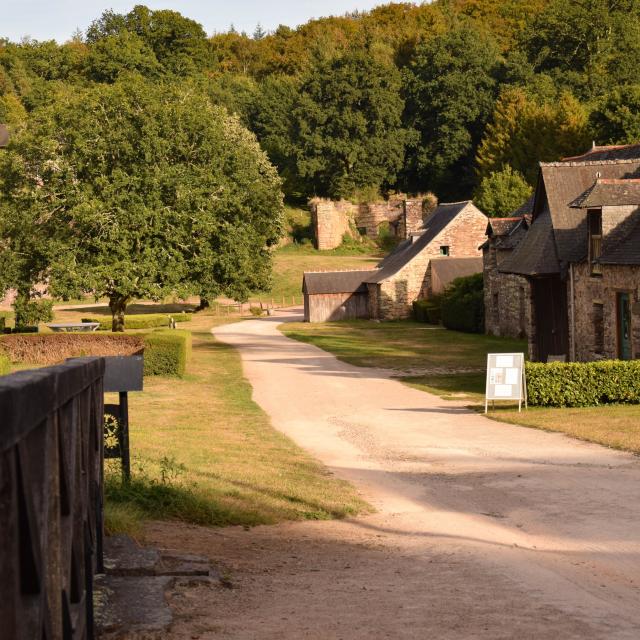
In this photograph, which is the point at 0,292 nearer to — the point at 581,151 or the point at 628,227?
the point at 628,227

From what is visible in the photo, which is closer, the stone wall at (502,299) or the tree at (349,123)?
the stone wall at (502,299)

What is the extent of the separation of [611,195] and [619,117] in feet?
135

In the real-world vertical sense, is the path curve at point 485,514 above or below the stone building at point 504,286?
below

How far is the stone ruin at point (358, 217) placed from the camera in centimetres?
9141

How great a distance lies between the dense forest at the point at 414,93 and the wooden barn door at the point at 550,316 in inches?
1558

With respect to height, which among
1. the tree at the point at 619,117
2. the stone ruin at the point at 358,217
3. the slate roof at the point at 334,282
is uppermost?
the tree at the point at 619,117

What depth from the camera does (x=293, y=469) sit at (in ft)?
50.3

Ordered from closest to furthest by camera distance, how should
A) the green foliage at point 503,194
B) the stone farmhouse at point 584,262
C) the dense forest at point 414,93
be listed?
the stone farmhouse at point 584,262 → the green foliage at point 503,194 → the dense forest at point 414,93

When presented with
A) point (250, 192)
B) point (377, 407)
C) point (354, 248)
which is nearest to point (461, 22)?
point (354, 248)

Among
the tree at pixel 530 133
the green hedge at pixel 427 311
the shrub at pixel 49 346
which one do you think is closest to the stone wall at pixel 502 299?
the green hedge at pixel 427 311

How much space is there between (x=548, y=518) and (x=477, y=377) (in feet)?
66.2

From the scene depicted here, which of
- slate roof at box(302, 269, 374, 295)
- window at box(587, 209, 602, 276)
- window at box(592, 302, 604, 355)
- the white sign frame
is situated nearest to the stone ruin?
slate roof at box(302, 269, 374, 295)

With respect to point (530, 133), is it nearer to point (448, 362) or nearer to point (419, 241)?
point (419, 241)

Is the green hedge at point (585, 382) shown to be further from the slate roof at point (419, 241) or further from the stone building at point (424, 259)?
the slate roof at point (419, 241)
